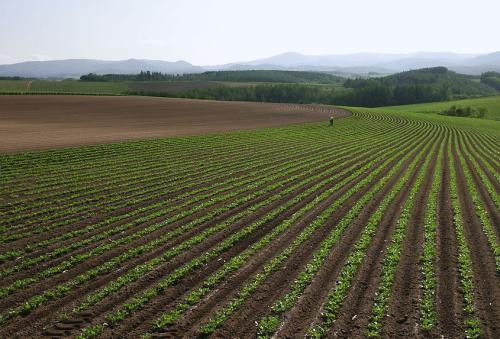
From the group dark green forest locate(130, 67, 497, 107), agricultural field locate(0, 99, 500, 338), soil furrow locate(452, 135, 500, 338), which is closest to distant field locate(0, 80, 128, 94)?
dark green forest locate(130, 67, 497, 107)

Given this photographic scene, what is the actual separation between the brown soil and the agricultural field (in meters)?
9.00

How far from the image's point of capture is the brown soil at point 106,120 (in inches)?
1430

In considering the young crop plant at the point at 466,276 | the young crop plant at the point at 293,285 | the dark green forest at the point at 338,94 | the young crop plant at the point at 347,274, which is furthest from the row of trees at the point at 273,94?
the young crop plant at the point at 293,285

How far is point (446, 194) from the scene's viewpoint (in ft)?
69.2

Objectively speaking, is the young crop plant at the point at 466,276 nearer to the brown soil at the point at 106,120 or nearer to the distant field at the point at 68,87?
the brown soil at the point at 106,120

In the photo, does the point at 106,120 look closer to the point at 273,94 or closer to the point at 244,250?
the point at 244,250

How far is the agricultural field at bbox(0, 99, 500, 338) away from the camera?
9594 mm

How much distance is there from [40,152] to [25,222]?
14.5 meters

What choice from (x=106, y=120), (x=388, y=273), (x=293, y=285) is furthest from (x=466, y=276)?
(x=106, y=120)

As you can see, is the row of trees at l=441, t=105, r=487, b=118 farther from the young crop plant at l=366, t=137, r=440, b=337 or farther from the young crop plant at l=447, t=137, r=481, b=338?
the young crop plant at l=366, t=137, r=440, b=337

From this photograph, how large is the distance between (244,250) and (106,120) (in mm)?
44992

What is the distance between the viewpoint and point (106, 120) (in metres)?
53.4

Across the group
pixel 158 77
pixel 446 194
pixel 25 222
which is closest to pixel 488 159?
pixel 446 194

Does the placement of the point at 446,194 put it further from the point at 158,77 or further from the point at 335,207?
the point at 158,77
